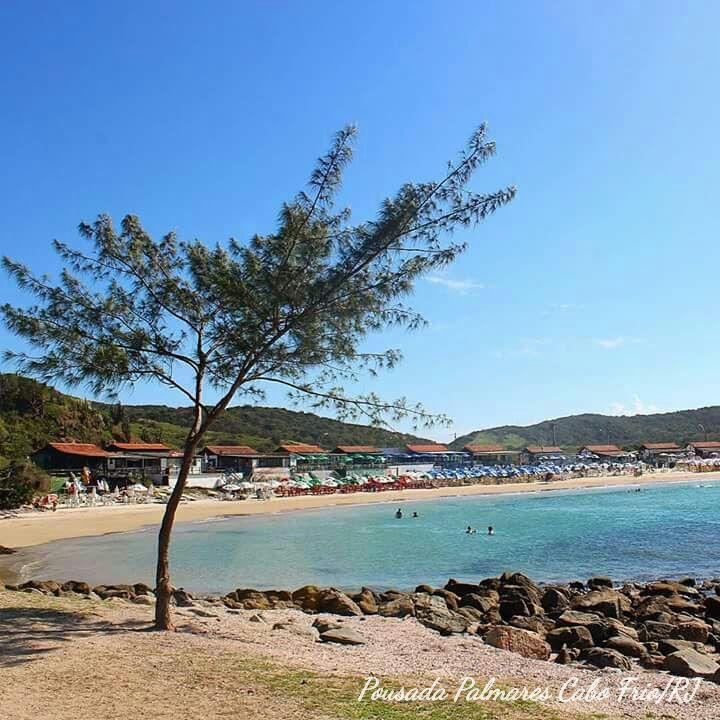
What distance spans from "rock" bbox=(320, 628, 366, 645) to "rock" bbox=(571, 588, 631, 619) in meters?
6.52

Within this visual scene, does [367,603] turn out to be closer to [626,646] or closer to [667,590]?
[626,646]

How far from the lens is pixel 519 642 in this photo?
10930 millimetres

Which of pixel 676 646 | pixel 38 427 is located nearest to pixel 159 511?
pixel 38 427

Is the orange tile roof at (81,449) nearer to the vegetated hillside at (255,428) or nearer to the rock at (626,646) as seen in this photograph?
the vegetated hillside at (255,428)

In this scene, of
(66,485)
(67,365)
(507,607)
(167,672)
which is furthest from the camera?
(66,485)

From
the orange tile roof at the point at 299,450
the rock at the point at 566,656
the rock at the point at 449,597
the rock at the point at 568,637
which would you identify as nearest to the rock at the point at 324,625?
the rock at the point at 566,656

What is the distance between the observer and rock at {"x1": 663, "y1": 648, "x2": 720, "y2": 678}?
9461 millimetres

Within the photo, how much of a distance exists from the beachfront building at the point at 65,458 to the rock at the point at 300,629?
47.9 metres

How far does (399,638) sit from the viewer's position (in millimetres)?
11617

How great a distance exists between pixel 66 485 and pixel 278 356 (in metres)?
43.7

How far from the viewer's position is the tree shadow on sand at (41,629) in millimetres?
8523

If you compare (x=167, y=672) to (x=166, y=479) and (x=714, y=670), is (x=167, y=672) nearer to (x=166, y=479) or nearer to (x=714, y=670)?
(x=714, y=670)

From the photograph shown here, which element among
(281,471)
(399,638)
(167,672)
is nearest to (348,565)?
(399,638)

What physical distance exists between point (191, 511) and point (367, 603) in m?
36.4
